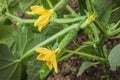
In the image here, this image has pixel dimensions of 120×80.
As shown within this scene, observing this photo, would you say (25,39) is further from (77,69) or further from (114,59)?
(114,59)

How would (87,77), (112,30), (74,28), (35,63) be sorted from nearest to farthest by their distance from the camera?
(74,28) → (112,30) → (35,63) → (87,77)

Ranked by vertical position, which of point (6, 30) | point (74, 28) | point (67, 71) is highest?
point (74, 28)

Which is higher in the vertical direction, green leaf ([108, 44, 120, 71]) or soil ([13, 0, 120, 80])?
green leaf ([108, 44, 120, 71])

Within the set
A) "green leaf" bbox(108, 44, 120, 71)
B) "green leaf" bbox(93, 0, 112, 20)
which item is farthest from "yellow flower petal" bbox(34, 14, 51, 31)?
"green leaf" bbox(108, 44, 120, 71)

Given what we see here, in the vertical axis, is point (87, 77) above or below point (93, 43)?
below

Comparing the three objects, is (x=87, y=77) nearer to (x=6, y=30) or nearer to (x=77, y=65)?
(x=77, y=65)

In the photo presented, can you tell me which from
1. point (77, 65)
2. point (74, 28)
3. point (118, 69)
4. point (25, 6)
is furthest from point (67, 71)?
point (74, 28)

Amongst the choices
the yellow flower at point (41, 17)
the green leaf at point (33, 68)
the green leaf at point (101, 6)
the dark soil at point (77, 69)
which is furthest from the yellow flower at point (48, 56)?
the dark soil at point (77, 69)

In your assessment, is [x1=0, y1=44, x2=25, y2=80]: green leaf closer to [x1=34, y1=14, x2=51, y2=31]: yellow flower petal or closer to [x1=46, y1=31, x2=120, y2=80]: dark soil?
[x1=46, y1=31, x2=120, y2=80]: dark soil

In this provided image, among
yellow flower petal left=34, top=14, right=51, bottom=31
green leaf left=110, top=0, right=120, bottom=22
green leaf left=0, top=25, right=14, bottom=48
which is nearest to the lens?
yellow flower petal left=34, top=14, right=51, bottom=31
